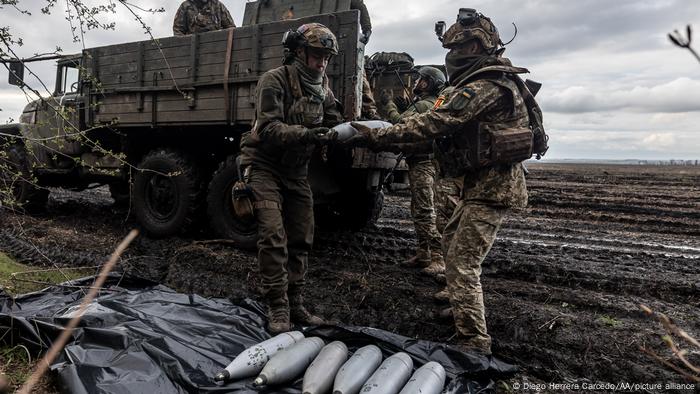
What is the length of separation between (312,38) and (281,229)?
1.39 meters

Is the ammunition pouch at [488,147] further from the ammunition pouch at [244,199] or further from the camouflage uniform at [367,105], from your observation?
the camouflage uniform at [367,105]

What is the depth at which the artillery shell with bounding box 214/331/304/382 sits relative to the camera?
266 cm

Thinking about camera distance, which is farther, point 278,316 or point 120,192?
point 120,192

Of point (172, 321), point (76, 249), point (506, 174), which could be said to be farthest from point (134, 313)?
point (76, 249)

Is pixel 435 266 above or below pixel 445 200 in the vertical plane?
below

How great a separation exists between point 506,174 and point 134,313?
2610mm

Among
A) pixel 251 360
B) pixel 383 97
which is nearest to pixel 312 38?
pixel 251 360

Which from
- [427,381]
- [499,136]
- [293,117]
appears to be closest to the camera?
[427,381]

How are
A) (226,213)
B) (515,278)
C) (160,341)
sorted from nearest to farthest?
(160,341) < (515,278) < (226,213)

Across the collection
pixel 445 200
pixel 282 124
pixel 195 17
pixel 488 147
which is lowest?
pixel 445 200

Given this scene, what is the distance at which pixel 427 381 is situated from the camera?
2.56m

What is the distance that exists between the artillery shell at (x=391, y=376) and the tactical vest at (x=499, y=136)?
138cm

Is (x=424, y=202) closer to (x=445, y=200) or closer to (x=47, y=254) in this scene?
(x=445, y=200)

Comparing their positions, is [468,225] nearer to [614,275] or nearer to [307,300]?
[307,300]
